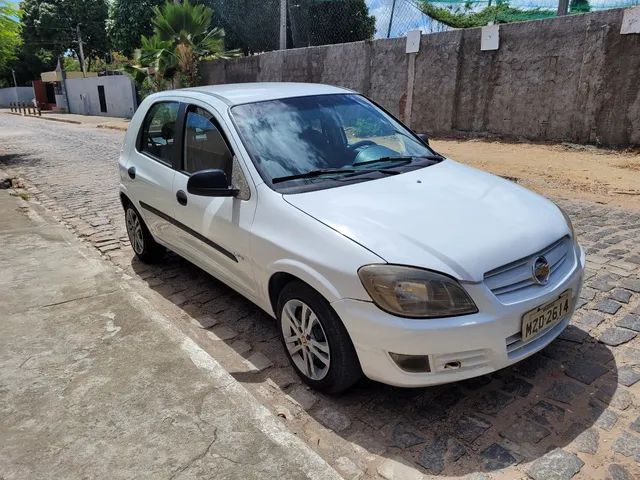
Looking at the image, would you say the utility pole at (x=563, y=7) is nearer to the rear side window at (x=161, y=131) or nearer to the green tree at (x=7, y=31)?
the rear side window at (x=161, y=131)

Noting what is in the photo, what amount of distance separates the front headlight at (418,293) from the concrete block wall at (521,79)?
9434mm

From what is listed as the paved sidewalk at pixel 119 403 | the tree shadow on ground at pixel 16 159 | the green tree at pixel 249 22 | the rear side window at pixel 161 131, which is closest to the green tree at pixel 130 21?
the green tree at pixel 249 22

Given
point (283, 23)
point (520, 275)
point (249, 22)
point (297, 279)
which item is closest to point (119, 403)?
point (297, 279)

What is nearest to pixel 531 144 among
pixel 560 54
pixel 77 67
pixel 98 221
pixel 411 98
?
pixel 560 54

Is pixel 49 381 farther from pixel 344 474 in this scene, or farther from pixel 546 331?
pixel 546 331

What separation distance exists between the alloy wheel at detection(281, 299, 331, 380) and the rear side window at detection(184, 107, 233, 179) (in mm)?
1084

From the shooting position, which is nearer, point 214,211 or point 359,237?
point 359,237

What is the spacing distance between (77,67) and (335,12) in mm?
44766

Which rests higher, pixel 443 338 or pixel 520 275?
pixel 520 275

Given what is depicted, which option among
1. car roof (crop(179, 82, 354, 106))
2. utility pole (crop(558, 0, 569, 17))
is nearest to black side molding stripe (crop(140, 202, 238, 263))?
car roof (crop(179, 82, 354, 106))

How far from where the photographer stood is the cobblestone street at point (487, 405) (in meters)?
2.39

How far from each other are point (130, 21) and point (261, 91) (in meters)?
30.9

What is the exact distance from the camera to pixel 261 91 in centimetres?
390

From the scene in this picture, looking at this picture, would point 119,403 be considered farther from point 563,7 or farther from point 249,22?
point 249,22
